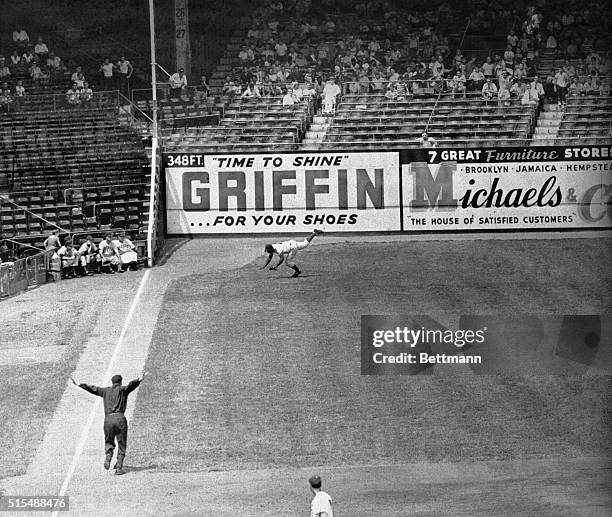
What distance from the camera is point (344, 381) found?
77.4 feet

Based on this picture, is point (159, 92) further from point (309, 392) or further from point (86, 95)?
point (309, 392)

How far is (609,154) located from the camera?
36344mm

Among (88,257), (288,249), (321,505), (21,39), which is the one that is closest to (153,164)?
(88,257)

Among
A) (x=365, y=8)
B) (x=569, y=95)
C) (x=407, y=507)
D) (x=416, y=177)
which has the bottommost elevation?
(x=407, y=507)

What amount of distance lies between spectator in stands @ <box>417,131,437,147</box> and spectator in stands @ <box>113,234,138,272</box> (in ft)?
28.5

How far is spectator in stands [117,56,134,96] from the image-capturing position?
40.2 m

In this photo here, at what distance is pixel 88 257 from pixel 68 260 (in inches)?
22.1

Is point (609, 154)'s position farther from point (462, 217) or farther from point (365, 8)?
point (365, 8)

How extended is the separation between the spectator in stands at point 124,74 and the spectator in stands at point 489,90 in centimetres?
1031

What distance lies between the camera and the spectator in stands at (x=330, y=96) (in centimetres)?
3862

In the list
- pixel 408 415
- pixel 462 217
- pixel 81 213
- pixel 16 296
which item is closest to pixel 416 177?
pixel 462 217

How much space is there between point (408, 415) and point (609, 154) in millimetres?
16748

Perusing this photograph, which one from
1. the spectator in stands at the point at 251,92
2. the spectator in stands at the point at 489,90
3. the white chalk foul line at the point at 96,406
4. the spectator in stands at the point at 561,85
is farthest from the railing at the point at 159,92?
the spectator in stands at the point at 561,85

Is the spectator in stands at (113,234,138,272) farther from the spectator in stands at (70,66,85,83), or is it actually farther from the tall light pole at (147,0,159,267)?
the spectator in stands at (70,66,85,83)
